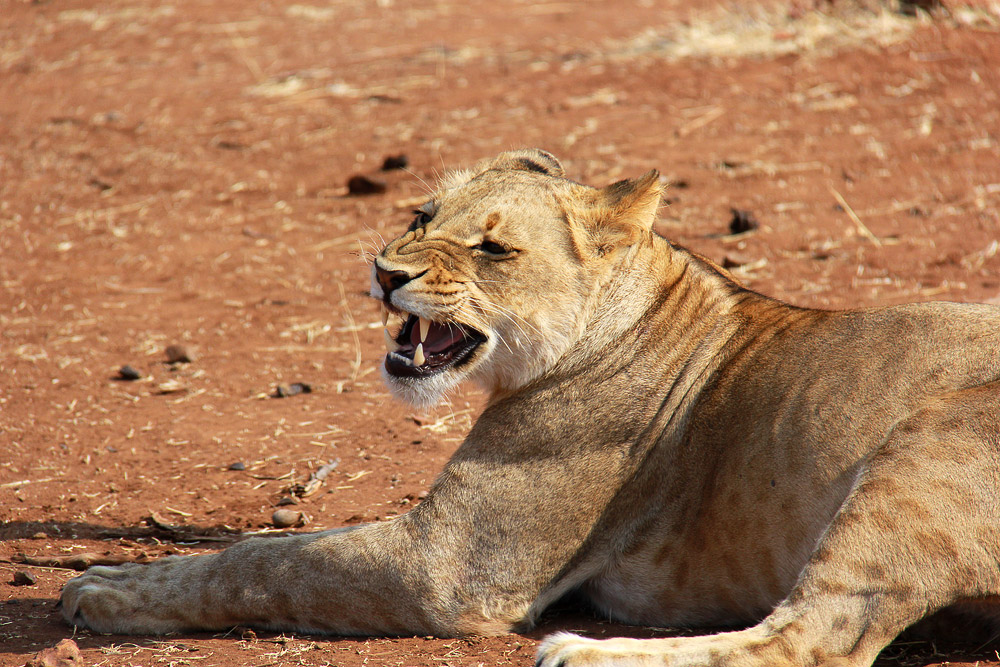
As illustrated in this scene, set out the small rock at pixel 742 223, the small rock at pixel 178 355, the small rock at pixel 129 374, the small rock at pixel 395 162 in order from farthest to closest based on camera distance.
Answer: the small rock at pixel 395 162 → the small rock at pixel 742 223 → the small rock at pixel 178 355 → the small rock at pixel 129 374

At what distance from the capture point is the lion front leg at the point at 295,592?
11.9ft

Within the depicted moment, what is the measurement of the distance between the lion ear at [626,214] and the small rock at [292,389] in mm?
2704

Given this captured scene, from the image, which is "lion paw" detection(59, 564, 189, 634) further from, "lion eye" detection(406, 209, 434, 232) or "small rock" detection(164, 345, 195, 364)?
"small rock" detection(164, 345, 195, 364)

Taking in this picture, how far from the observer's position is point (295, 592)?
372 cm

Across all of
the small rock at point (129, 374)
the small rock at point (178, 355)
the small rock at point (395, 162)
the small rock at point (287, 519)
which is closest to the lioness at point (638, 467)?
the small rock at point (287, 519)

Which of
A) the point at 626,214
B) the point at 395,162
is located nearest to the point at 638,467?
the point at 626,214

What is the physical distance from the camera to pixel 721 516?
3.51 meters

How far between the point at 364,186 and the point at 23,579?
18.6ft

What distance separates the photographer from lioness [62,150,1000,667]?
3.06 meters

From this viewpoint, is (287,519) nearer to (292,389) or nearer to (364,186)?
(292,389)

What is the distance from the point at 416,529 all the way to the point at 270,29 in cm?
1209

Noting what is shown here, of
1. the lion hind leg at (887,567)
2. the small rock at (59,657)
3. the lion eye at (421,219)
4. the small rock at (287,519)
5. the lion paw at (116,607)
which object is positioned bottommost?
the small rock at (287,519)

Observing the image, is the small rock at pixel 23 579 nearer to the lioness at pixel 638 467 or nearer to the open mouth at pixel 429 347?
the lioness at pixel 638 467

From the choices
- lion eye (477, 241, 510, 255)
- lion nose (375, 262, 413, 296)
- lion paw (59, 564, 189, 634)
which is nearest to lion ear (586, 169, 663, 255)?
lion eye (477, 241, 510, 255)
